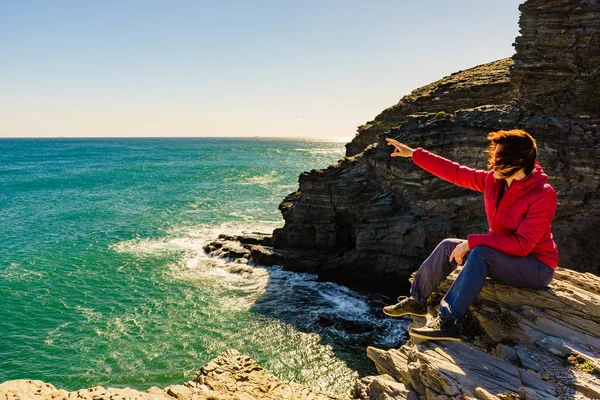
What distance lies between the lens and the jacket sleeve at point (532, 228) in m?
5.29

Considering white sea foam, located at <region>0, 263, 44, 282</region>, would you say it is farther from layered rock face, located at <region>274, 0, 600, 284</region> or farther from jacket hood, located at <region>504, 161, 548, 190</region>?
jacket hood, located at <region>504, 161, 548, 190</region>

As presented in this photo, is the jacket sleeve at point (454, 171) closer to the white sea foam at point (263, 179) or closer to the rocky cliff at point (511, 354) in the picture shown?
the rocky cliff at point (511, 354)

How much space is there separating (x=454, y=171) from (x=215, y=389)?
8386mm

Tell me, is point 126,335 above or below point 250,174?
below

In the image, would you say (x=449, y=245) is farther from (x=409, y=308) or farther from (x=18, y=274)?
(x=18, y=274)

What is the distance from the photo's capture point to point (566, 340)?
560cm

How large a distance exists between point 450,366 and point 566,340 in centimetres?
182

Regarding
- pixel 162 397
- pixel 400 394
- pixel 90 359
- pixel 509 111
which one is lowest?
pixel 90 359

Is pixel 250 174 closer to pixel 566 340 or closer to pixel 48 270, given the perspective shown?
pixel 48 270

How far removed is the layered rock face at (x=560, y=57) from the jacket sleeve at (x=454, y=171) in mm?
18995

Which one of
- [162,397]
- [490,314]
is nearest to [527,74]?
[490,314]

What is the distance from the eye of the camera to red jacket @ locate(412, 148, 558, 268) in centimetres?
530

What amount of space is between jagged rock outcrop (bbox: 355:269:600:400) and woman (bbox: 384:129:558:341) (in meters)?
0.33

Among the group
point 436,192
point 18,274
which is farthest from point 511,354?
point 18,274
